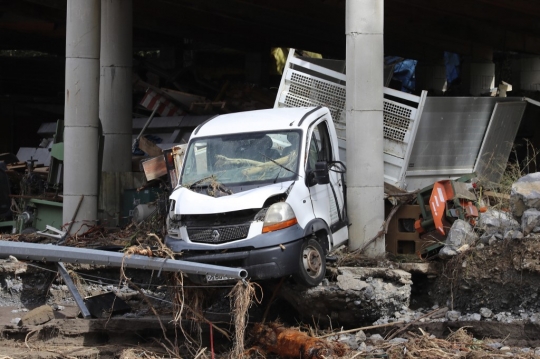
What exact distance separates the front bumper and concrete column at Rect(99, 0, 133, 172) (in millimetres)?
9320

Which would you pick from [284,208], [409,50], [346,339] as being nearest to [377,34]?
[284,208]

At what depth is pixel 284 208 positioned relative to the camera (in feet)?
34.8

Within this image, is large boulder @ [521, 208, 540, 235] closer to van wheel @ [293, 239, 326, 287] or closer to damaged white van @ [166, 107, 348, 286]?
damaged white van @ [166, 107, 348, 286]

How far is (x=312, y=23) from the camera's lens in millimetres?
26297

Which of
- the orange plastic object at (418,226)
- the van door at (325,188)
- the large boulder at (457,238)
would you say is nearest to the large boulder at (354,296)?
the large boulder at (457,238)

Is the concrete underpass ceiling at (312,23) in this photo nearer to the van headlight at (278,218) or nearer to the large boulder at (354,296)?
the large boulder at (354,296)

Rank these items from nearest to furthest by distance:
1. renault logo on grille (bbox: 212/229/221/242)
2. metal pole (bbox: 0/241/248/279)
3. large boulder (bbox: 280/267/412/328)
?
metal pole (bbox: 0/241/248/279) → renault logo on grille (bbox: 212/229/221/242) → large boulder (bbox: 280/267/412/328)

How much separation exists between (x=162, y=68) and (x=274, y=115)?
762 inches

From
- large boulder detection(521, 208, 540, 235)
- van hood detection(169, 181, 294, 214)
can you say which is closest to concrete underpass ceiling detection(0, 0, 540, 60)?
large boulder detection(521, 208, 540, 235)

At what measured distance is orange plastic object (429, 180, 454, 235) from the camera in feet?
41.3

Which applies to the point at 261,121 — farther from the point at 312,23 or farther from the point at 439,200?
the point at 312,23

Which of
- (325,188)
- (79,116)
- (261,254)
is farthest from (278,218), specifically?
(79,116)

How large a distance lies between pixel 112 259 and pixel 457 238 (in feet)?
17.2

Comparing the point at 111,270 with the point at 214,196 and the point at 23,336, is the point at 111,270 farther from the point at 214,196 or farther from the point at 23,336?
the point at 214,196
